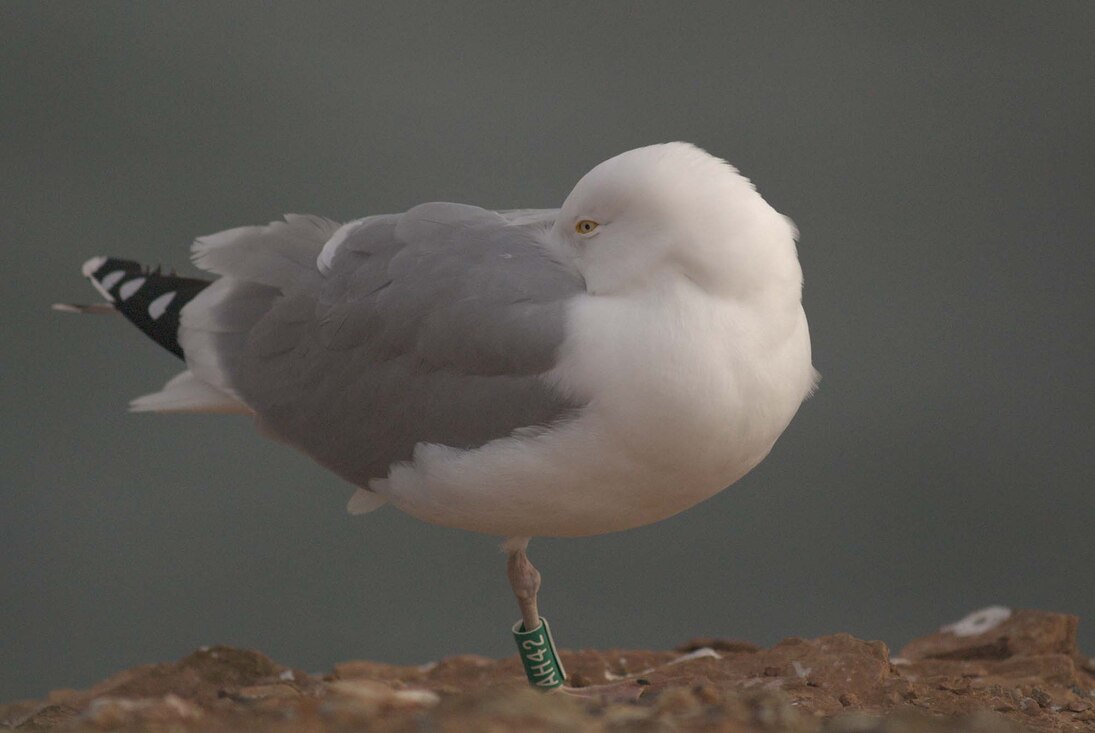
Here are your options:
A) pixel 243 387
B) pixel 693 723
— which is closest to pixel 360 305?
pixel 243 387

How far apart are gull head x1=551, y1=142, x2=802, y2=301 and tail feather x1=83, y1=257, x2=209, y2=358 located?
1472mm

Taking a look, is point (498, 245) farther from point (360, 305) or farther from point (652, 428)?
point (652, 428)

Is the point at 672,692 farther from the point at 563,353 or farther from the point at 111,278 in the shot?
the point at 111,278

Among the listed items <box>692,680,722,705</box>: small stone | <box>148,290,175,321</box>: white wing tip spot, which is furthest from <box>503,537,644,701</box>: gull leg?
<box>148,290,175,321</box>: white wing tip spot

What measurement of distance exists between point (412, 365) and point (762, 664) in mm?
1245

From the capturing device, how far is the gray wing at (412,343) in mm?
3205

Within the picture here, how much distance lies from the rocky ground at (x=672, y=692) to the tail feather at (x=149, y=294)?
94 centimetres

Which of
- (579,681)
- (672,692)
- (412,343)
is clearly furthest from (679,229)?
(579,681)

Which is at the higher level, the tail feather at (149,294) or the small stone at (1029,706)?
the tail feather at (149,294)

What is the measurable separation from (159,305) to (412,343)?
1075 mm

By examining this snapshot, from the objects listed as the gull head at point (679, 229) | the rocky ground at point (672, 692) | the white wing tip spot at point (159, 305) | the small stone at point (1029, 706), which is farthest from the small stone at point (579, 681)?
the white wing tip spot at point (159, 305)

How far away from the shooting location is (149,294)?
420 cm

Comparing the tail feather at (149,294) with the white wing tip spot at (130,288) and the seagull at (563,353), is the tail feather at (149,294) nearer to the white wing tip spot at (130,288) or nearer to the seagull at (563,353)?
the white wing tip spot at (130,288)

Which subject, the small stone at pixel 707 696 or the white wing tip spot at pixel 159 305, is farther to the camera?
the white wing tip spot at pixel 159 305
